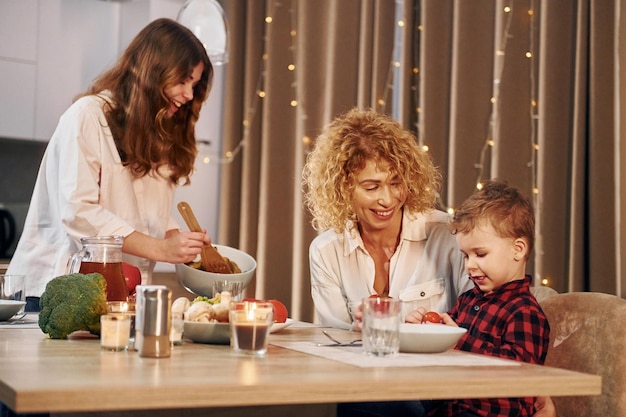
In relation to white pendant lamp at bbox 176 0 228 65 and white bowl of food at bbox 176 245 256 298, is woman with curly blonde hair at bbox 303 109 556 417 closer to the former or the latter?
white bowl of food at bbox 176 245 256 298

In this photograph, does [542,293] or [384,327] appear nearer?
[384,327]

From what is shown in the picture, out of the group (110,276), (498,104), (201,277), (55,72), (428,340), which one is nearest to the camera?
(428,340)

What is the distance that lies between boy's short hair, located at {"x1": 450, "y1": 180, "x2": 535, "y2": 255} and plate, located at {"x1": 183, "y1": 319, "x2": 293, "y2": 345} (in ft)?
2.12

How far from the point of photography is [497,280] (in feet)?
6.07

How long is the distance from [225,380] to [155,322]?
28cm

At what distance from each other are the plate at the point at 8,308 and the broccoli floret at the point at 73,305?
1.17 ft

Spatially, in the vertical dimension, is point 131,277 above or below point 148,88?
below

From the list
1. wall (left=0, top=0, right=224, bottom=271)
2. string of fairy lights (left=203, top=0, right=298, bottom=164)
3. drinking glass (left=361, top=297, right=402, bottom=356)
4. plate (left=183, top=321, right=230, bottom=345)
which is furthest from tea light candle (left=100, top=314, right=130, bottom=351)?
wall (left=0, top=0, right=224, bottom=271)

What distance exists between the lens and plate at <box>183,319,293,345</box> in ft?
5.00

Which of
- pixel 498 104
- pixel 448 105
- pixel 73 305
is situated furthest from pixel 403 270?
pixel 448 105

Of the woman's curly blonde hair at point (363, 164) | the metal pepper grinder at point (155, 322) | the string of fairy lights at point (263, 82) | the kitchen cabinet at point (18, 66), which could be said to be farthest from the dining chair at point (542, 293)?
the kitchen cabinet at point (18, 66)

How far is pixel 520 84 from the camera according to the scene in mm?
3332

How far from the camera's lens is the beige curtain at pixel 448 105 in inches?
124

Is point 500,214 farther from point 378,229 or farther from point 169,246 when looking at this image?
point 169,246
